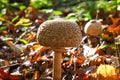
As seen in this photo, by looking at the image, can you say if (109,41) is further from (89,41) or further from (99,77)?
(99,77)

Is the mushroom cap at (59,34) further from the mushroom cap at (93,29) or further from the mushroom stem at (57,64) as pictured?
the mushroom cap at (93,29)

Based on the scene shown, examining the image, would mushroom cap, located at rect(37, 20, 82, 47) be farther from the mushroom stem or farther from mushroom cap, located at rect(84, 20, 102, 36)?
mushroom cap, located at rect(84, 20, 102, 36)

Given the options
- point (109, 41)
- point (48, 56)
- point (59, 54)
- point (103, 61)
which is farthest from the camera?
point (109, 41)

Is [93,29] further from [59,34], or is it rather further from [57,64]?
[59,34]

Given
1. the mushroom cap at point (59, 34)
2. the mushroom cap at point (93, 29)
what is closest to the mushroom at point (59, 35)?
the mushroom cap at point (59, 34)

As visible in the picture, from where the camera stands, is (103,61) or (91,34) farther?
(91,34)

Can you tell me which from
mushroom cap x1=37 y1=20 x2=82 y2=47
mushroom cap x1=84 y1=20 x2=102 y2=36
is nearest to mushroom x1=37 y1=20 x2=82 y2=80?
mushroom cap x1=37 y1=20 x2=82 y2=47

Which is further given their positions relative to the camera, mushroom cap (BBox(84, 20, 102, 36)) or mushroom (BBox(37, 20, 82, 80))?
mushroom cap (BBox(84, 20, 102, 36))

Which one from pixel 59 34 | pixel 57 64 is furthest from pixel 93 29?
pixel 59 34

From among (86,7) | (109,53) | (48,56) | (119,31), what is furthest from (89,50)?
(86,7)
